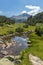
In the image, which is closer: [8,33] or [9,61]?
[9,61]

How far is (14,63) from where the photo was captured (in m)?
58.2

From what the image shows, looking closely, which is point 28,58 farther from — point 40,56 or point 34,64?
point 34,64

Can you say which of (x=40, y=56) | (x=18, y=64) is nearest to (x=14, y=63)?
(x=18, y=64)

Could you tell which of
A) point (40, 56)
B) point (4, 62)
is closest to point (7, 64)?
point (4, 62)

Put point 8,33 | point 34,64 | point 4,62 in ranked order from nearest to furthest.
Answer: point 34,64
point 4,62
point 8,33

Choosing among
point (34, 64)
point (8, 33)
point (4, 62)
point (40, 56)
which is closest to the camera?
point (34, 64)

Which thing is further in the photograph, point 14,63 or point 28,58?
point 28,58

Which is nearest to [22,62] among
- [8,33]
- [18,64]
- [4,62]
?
[18,64]

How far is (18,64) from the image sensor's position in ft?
187

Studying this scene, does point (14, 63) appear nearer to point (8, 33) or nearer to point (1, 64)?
point (1, 64)

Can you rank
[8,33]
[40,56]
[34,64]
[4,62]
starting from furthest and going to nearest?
[8,33] < [40,56] < [4,62] < [34,64]

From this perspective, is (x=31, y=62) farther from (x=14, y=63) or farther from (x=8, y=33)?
(x=8, y=33)

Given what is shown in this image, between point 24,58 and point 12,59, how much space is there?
3898mm

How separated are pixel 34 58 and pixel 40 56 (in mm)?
2607
